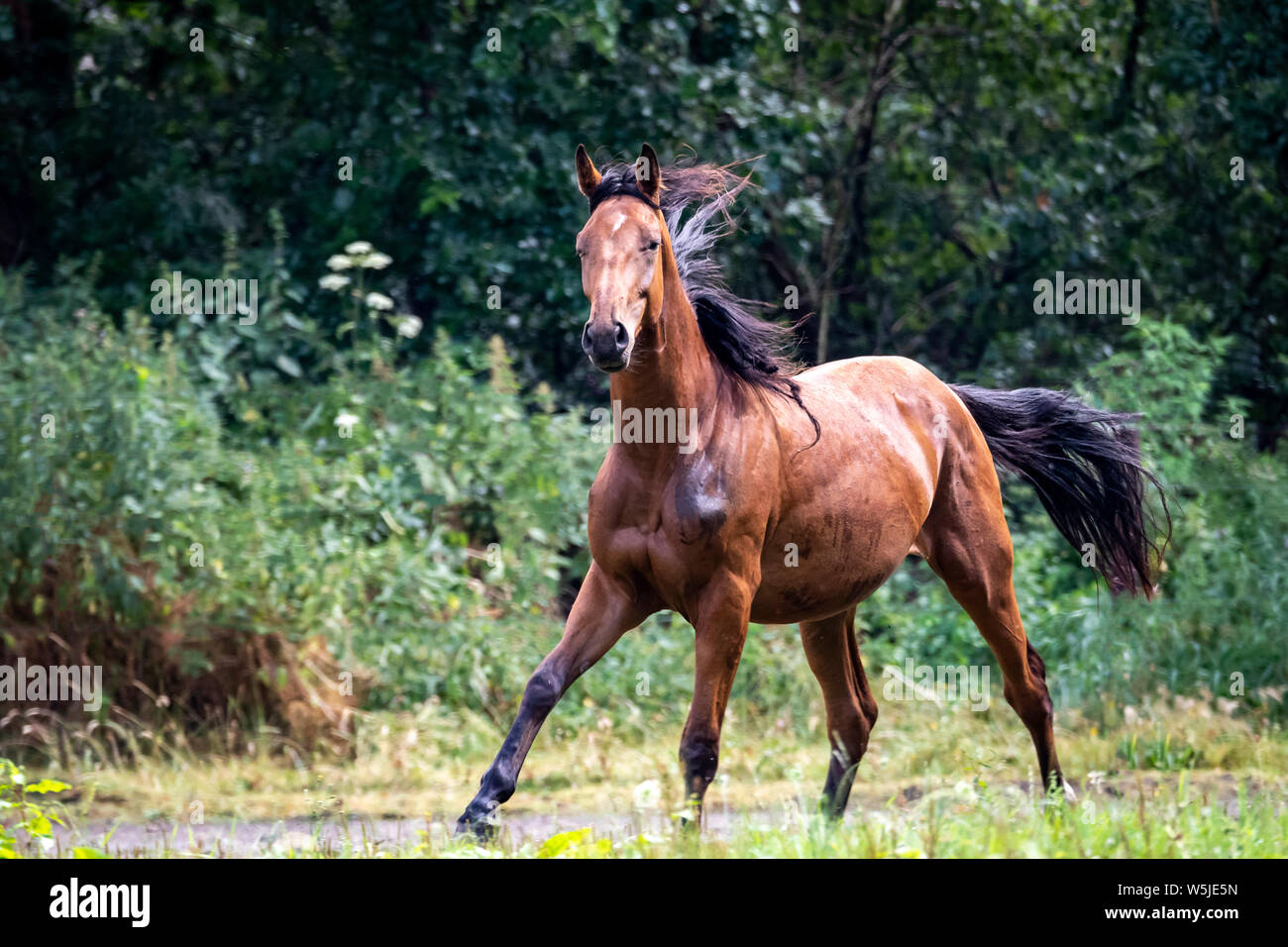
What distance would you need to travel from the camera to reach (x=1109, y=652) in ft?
27.9

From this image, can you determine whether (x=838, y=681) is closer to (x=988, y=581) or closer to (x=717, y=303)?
(x=988, y=581)

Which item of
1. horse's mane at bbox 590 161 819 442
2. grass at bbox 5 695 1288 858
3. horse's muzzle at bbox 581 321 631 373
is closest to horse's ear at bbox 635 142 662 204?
horse's mane at bbox 590 161 819 442

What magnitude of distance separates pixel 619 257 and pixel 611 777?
3938 millimetres

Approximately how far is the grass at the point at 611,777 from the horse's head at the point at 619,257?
72.4 inches

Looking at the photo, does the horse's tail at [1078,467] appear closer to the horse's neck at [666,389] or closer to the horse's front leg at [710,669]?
the horse's neck at [666,389]

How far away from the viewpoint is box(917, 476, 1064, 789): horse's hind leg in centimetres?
586

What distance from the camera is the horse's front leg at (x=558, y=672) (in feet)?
14.4

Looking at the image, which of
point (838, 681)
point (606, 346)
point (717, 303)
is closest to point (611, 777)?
point (838, 681)

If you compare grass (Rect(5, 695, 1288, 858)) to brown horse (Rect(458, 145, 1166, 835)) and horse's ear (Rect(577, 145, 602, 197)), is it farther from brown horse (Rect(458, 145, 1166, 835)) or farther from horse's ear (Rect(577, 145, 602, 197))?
horse's ear (Rect(577, 145, 602, 197))

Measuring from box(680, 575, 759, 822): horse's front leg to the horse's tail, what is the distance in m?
2.42

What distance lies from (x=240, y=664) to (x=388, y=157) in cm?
488

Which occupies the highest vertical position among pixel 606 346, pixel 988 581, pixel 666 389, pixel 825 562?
pixel 606 346

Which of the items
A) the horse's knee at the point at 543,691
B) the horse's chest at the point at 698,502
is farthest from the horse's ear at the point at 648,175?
the horse's knee at the point at 543,691

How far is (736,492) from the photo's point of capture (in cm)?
471
